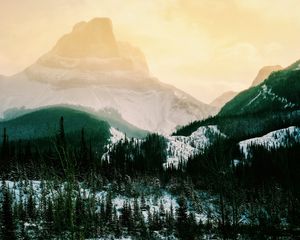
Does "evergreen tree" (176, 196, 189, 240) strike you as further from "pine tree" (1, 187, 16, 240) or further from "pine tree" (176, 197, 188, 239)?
"pine tree" (1, 187, 16, 240)

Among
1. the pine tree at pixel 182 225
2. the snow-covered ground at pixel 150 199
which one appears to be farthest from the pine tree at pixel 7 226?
the pine tree at pixel 182 225

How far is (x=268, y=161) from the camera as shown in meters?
149

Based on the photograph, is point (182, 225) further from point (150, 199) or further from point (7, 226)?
point (150, 199)

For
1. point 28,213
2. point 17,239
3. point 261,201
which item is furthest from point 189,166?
point 17,239

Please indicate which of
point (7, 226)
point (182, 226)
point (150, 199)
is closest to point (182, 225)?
point (182, 226)

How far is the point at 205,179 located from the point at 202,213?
1362 inches

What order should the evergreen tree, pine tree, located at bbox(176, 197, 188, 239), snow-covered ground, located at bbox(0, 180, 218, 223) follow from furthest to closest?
1. snow-covered ground, located at bbox(0, 180, 218, 223)
2. pine tree, located at bbox(176, 197, 188, 239)
3. the evergreen tree

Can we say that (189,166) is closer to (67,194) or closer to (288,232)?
(288,232)

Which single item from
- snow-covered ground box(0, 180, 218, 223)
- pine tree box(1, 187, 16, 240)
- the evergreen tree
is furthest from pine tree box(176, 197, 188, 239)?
pine tree box(1, 187, 16, 240)

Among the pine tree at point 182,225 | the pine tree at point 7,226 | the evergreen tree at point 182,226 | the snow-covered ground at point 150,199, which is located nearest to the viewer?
the pine tree at point 7,226

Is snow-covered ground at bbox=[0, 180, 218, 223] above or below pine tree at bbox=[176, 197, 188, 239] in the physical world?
above

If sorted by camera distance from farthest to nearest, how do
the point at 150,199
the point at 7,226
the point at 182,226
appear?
the point at 150,199 → the point at 182,226 → the point at 7,226

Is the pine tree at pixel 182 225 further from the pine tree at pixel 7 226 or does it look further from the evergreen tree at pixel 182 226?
the pine tree at pixel 7 226

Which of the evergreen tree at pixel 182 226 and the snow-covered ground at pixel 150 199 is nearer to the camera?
the evergreen tree at pixel 182 226
